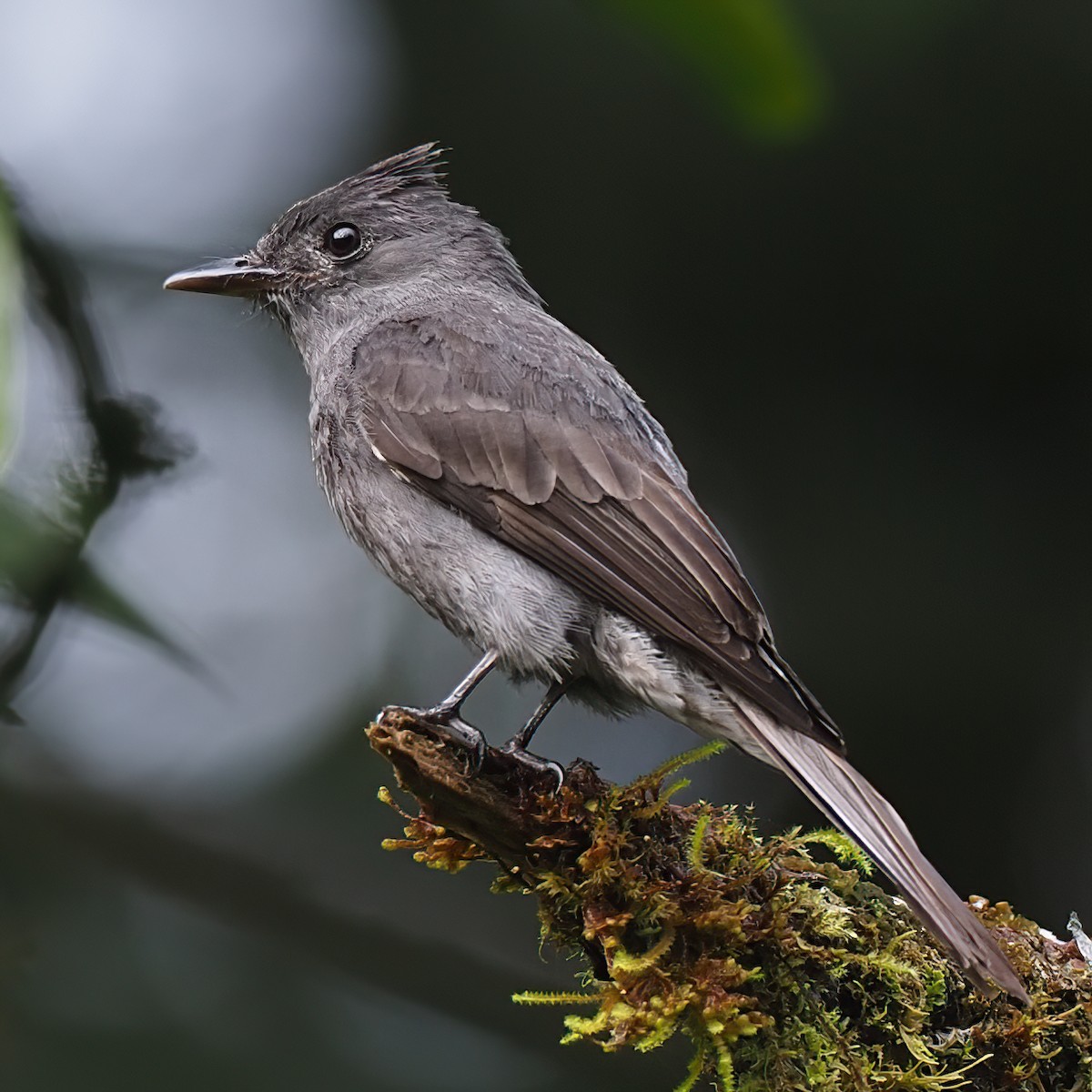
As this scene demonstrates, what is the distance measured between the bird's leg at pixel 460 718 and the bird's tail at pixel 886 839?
0.65 metres

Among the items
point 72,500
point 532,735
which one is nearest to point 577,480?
point 532,735

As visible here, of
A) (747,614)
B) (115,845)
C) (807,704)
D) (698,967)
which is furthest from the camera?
(115,845)

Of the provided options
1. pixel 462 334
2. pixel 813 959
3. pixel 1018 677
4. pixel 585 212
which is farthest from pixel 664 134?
pixel 813 959

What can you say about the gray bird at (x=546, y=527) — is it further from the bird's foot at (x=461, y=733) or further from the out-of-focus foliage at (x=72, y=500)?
the out-of-focus foliage at (x=72, y=500)

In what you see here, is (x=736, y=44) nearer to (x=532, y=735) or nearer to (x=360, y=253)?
(x=532, y=735)

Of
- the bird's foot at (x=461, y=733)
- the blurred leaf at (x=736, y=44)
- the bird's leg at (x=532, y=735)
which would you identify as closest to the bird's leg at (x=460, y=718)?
the bird's foot at (x=461, y=733)

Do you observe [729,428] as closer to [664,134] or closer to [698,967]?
[664,134]

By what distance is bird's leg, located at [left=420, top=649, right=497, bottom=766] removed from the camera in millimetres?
3033

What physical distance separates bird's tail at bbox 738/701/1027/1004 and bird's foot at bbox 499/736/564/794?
0.49 m

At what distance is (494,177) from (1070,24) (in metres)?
2.45

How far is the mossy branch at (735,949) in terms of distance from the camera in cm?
270

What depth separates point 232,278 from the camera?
14.9ft

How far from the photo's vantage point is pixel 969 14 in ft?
16.9

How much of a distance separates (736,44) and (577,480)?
1567 mm
